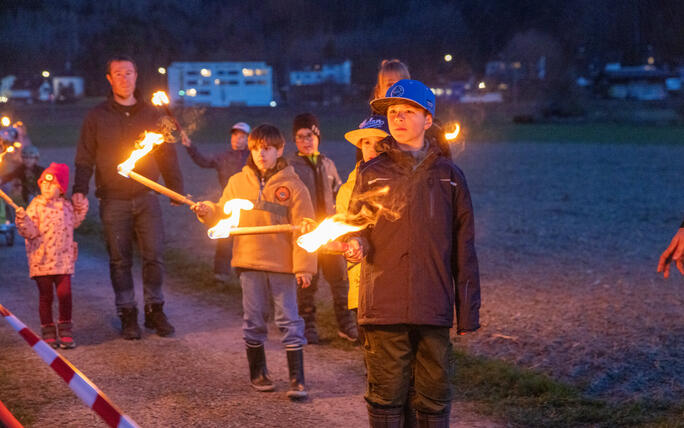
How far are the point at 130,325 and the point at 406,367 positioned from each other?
151 inches

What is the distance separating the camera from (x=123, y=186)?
6.96 metres

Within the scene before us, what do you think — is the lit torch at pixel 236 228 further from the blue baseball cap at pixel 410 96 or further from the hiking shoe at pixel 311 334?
the hiking shoe at pixel 311 334

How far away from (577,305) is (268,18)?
506 ft

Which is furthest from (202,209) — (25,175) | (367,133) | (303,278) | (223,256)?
(25,175)

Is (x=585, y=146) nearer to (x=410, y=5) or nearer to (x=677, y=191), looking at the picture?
(x=677, y=191)

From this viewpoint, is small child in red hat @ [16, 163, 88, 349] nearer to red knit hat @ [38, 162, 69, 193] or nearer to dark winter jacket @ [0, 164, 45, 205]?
red knit hat @ [38, 162, 69, 193]

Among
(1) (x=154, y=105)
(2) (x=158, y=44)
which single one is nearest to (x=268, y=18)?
(2) (x=158, y=44)

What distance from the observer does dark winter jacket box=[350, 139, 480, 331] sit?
378 cm

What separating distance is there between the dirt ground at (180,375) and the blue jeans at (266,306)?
0.41 m

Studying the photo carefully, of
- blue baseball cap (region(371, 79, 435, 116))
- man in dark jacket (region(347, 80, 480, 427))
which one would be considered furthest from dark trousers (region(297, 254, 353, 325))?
blue baseball cap (region(371, 79, 435, 116))

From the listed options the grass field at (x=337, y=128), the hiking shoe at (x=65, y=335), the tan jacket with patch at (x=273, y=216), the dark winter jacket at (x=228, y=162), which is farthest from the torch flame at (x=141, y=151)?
the grass field at (x=337, y=128)

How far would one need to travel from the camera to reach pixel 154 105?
730cm

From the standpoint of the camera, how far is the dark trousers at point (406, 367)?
3.82 metres

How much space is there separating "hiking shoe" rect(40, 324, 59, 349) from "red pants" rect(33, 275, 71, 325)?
0.13 feet
